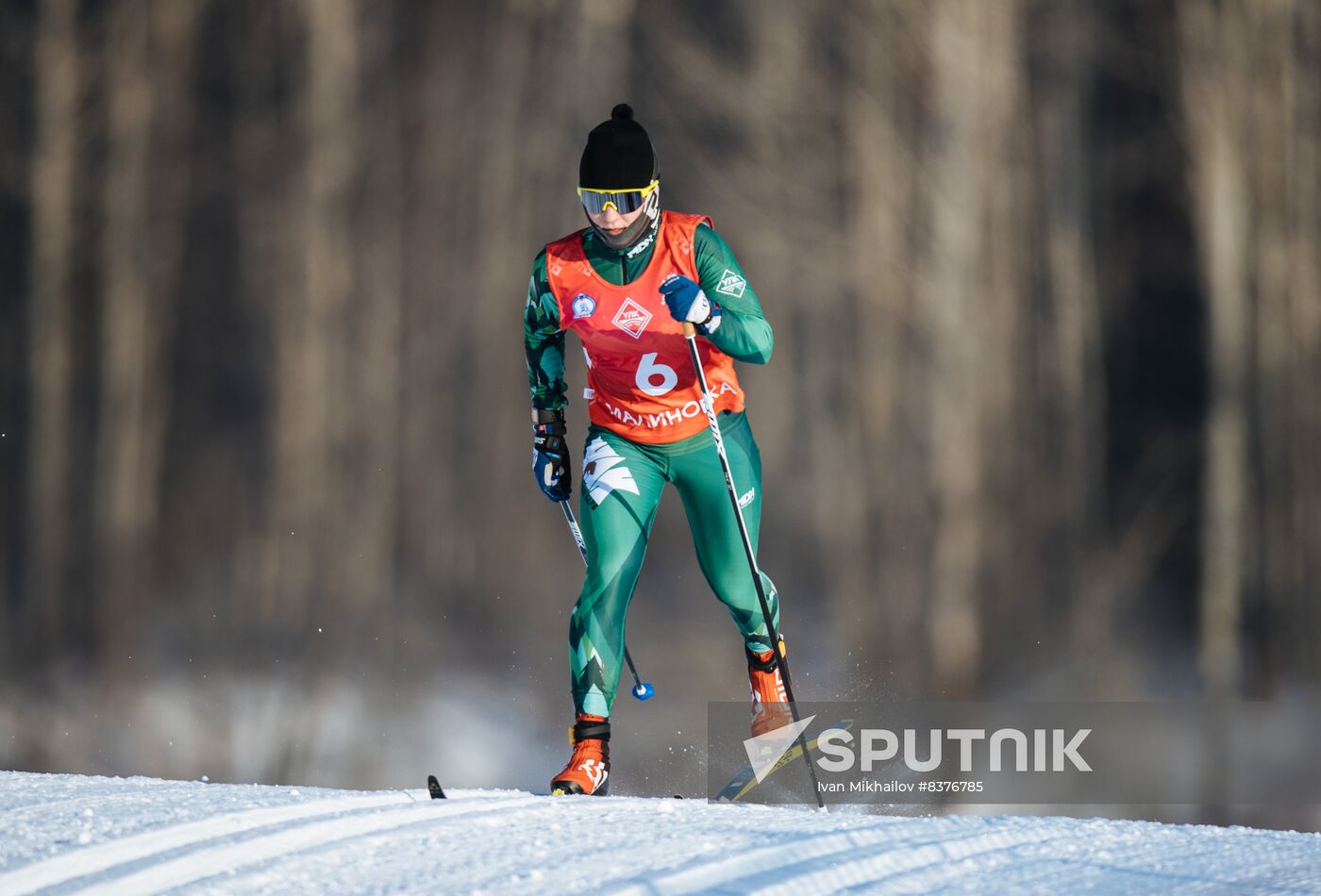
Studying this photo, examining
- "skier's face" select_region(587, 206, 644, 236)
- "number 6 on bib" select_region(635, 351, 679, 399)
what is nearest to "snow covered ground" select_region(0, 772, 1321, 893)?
"number 6 on bib" select_region(635, 351, 679, 399)

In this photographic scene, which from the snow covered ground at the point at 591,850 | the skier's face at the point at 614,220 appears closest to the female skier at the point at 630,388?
the skier's face at the point at 614,220

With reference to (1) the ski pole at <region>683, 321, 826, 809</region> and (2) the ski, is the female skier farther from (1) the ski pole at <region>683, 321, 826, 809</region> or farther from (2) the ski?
(2) the ski

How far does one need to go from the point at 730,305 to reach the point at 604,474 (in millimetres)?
499

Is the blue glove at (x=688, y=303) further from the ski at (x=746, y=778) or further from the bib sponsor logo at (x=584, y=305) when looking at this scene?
the ski at (x=746, y=778)

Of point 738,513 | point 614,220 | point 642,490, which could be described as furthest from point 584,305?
point 738,513

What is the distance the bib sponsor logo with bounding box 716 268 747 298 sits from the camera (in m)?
3.14

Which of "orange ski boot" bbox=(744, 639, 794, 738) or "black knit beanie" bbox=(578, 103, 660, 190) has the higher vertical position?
"black knit beanie" bbox=(578, 103, 660, 190)

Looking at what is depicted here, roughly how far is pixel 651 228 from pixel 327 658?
8.50 ft

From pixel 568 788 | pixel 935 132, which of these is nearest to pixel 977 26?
pixel 935 132

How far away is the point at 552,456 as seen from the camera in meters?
3.34

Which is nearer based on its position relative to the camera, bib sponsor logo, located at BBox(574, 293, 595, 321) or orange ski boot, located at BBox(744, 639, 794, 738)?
bib sponsor logo, located at BBox(574, 293, 595, 321)

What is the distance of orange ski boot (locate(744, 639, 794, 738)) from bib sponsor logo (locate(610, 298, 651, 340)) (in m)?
0.87

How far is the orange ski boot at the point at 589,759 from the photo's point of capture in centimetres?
305

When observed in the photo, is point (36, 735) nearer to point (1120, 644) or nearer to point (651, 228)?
point (651, 228)
